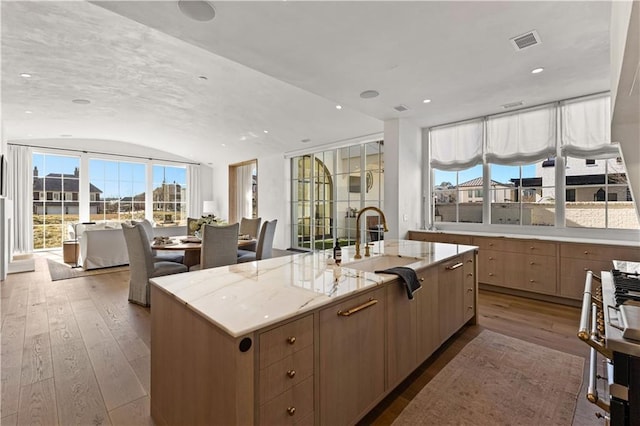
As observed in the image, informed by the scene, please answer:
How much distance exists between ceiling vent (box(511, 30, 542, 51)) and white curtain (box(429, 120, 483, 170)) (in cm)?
236

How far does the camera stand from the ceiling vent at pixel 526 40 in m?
2.50

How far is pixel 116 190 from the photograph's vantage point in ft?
30.4

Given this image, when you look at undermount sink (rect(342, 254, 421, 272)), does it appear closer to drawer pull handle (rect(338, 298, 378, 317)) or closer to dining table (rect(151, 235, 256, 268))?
drawer pull handle (rect(338, 298, 378, 317))

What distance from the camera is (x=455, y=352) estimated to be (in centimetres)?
A: 250

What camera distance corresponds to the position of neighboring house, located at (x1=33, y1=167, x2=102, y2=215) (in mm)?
8055

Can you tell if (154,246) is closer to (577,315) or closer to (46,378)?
(46,378)

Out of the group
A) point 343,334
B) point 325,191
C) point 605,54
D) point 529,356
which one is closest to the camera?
point 343,334

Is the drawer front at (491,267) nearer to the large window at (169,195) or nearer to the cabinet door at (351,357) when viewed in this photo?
the cabinet door at (351,357)

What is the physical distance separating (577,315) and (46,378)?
5095 millimetres

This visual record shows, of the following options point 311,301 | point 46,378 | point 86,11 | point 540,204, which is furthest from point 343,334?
point 540,204

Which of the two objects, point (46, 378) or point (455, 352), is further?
point (455, 352)

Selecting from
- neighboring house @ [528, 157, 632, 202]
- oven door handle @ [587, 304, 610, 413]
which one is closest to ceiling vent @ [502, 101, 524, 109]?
neighboring house @ [528, 157, 632, 202]

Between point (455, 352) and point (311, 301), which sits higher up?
point (311, 301)

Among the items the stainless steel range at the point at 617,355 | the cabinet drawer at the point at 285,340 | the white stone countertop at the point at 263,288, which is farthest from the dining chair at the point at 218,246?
the stainless steel range at the point at 617,355
